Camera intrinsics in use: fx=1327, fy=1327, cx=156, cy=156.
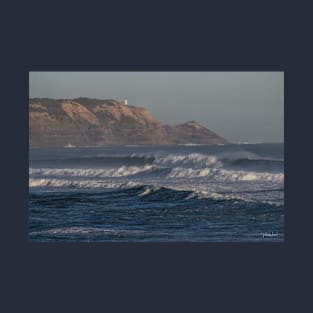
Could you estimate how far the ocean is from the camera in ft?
70.1

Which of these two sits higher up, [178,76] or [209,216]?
[178,76]

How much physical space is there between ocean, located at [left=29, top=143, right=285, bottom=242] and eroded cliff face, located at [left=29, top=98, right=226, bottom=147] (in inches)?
5.7

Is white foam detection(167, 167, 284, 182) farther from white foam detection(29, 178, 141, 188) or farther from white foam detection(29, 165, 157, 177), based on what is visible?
white foam detection(29, 178, 141, 188)

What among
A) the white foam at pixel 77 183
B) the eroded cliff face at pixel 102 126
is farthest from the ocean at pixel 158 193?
the eroded cliff face at pixel 102 126

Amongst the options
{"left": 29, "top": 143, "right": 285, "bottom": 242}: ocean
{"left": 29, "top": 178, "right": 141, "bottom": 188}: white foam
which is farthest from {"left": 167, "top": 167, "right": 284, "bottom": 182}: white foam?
{"left": 29, "top": 178, "right": 141, "bottom": 188}: white foam

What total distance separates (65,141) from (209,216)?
8.95 feet

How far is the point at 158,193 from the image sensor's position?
21.7 m

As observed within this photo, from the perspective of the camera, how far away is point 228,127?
22.0m

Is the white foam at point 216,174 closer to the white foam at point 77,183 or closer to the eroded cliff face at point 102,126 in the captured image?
the eroded cliff face at point 102,126

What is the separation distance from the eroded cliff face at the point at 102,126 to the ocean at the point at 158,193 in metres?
0.14

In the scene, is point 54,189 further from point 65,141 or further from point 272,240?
point 272,240

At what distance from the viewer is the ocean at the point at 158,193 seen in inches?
841

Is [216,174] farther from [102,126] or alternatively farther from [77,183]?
[77,183]

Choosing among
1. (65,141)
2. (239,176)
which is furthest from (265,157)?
(65,141)
